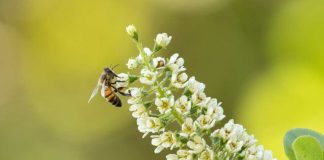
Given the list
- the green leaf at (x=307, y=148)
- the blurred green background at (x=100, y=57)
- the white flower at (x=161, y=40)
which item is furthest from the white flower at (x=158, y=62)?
the blurred green background at (x=100, y=57)

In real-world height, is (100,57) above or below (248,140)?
above

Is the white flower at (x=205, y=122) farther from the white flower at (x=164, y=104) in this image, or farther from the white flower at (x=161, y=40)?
the white flower at (x=161, y=40)

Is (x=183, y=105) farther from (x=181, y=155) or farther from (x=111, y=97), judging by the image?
(x=111, y=97)

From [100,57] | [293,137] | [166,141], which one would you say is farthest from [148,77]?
[100,57]

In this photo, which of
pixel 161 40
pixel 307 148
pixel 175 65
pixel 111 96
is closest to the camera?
pixel 307 148

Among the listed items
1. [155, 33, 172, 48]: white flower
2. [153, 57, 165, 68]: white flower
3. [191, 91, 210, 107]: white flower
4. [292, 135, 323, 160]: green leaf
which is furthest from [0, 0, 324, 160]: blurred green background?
[292, 135, 323, 160]: green leaf

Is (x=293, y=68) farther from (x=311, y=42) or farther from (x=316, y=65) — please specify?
(x=316, y=65)

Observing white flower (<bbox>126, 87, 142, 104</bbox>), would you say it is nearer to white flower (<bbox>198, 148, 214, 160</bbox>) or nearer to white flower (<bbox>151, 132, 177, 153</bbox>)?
white flower (<bbox>151, 132, 177, 153</bbox>)
